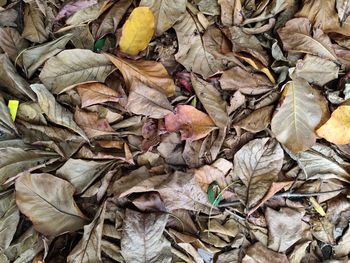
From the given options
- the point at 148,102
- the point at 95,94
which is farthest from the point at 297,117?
the point at 95,94

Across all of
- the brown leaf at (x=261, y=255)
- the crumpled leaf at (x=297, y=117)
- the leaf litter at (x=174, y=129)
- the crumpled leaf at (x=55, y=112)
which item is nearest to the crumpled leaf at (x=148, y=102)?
the leaf litter at (x=174, y=129)

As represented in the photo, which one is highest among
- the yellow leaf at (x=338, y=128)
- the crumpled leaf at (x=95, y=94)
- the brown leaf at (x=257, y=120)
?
the crumpled leaf at (x=95, y=94)

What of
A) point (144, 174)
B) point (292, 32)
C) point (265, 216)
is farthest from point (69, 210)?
point (292, 32)

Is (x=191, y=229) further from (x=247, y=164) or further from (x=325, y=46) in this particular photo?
(x=325, y=46)

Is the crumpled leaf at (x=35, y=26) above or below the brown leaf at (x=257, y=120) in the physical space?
above

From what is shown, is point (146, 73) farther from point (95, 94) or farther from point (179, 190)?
point (179, 190)

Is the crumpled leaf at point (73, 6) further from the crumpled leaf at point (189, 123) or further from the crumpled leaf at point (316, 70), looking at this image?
the crumpled leaf at point (316, 70)

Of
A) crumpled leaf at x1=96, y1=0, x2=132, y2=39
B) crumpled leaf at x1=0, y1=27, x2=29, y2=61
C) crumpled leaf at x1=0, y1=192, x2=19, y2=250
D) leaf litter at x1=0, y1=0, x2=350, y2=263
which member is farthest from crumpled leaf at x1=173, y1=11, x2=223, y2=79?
crumpled leaf at x1=0, y1=192, x2=19, y2=250
